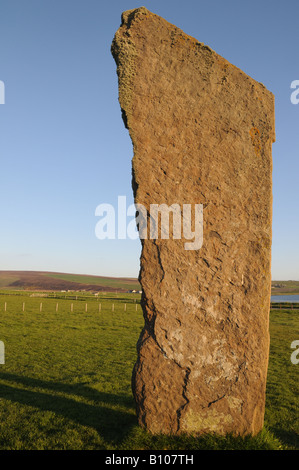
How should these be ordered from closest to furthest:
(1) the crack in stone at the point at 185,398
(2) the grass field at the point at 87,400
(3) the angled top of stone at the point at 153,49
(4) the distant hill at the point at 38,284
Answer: (2) the grass field at the point at 87,400 → (1) the crack in stone at the point at 185,398 → (3) the angled top of stone at the point at 153,49 → (4) the distant hill at the point at 38,284

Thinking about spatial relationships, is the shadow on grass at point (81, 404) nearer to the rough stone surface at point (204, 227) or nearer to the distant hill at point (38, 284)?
the rough stone surface at point (204, 227)

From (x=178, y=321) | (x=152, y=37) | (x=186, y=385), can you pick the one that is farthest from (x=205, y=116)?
(x=186, y=385)

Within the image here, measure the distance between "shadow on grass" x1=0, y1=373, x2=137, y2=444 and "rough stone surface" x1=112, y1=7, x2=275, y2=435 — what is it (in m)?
0.68

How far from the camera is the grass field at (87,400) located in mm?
5293

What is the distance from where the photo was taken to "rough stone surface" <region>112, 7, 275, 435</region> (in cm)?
550

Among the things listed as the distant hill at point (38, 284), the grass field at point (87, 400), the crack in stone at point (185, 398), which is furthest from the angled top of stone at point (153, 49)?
the distant hill at point (38, 284)

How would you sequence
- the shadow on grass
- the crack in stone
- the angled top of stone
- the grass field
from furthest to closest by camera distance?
the angled top of stone → the shadow on grass → the crack in stone → the grass field

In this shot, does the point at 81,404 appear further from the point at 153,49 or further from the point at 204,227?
the point at 153,49

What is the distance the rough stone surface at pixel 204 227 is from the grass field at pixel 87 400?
20.5 inches

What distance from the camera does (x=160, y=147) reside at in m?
5.98

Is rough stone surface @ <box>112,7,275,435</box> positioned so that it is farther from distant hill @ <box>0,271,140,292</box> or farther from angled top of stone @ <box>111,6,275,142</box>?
distant hill @ <box>0,271,140,292</box>

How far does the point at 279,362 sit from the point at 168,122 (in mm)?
11233

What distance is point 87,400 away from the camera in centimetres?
763

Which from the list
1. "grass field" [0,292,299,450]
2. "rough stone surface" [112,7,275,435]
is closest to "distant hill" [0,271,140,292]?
"grass field" [0,292,299,450]
